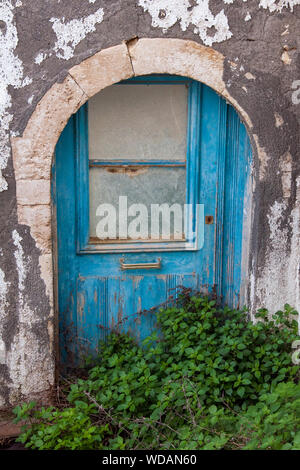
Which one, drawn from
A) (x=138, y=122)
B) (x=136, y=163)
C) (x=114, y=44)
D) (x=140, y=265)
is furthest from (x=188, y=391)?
(x=114, y=44)

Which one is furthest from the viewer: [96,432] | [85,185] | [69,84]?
[85,185]

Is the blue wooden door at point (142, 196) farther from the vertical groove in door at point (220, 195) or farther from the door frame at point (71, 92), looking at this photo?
the door frame at point (71, 92)

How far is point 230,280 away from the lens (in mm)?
3885

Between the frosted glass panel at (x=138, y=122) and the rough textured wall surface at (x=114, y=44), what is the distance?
483mm

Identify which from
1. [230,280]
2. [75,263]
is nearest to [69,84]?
[75,263]

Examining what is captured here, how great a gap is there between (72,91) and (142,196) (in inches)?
36.3

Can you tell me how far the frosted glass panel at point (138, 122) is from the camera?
11.7 ft

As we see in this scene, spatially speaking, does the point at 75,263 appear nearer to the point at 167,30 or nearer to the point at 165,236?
the point at 165,236

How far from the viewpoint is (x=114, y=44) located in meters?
3.11

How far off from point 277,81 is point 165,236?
1278 mm

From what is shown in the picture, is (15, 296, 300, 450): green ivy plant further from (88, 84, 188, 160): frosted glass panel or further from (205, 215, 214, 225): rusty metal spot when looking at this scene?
(88, 84, 188, 160): frosted glass panel

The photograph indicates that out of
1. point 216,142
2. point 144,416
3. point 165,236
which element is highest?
point 216,142

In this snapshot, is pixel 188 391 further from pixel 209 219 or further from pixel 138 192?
pixel 138 192

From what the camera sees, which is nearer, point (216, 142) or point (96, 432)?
point (96, 432)
